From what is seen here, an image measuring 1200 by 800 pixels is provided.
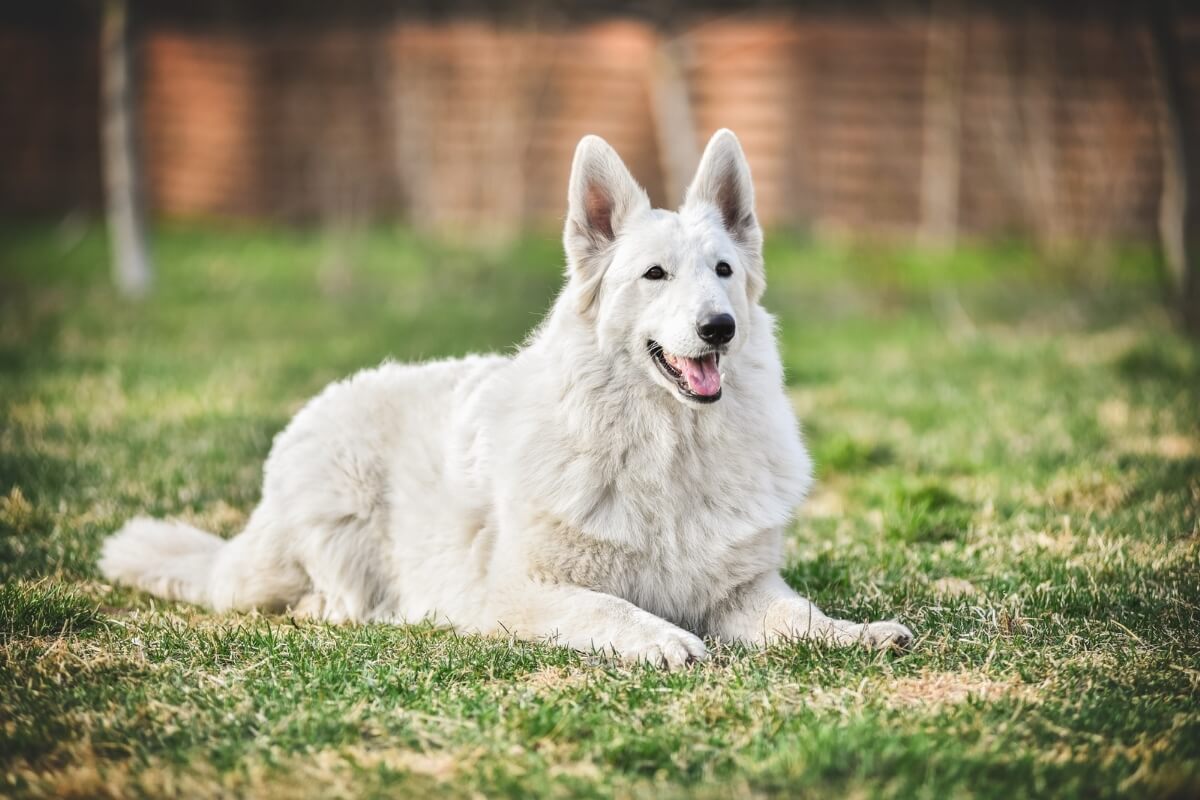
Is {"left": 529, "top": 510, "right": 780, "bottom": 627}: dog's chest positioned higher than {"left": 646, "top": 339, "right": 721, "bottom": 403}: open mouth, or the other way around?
{"left": 646, "top": 339, "right": 721, "bottom": 403}: open mouth

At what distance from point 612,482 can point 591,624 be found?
51cm

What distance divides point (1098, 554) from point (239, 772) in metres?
3.55

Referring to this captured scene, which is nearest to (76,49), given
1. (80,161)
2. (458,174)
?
(80,161)

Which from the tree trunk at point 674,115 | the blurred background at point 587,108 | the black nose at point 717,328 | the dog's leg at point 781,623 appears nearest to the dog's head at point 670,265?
the black nose at point 717,328

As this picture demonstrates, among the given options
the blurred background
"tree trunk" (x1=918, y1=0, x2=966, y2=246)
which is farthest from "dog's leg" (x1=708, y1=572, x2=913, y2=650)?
"tree trunk" (x1=918, y1=0, x2=966, y2=246)

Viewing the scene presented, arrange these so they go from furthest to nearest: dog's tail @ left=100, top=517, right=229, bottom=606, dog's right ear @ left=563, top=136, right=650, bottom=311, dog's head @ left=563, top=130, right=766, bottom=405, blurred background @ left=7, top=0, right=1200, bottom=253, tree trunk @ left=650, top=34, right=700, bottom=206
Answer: tree trunk @ left=650, top=34, right=700, bottom=206 → blurred background @ left=7, top=0, right=1200, bottom=253 → dog's tail @ left=100, top=517, right=229, bottom=606 → dog's right ear @ left=563, top=136, right=650, bottom=311 → dog's head @ left=563, top=130, right=766, bottom=405

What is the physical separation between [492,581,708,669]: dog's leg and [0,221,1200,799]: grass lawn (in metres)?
0.09

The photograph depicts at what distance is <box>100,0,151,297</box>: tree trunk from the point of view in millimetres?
13211

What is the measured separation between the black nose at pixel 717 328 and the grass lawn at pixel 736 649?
102 centimetres

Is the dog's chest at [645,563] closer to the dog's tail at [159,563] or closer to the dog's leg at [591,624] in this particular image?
the dog's leg at [591,624]

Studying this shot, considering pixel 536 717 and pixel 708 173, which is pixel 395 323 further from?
pixel 536 717

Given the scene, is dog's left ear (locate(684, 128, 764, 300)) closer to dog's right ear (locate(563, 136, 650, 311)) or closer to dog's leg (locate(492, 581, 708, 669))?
dog's right ear (locate(563, 136, 650, 311))

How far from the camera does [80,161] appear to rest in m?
19.8

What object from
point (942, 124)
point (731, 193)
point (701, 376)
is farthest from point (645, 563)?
point (942, 124)
